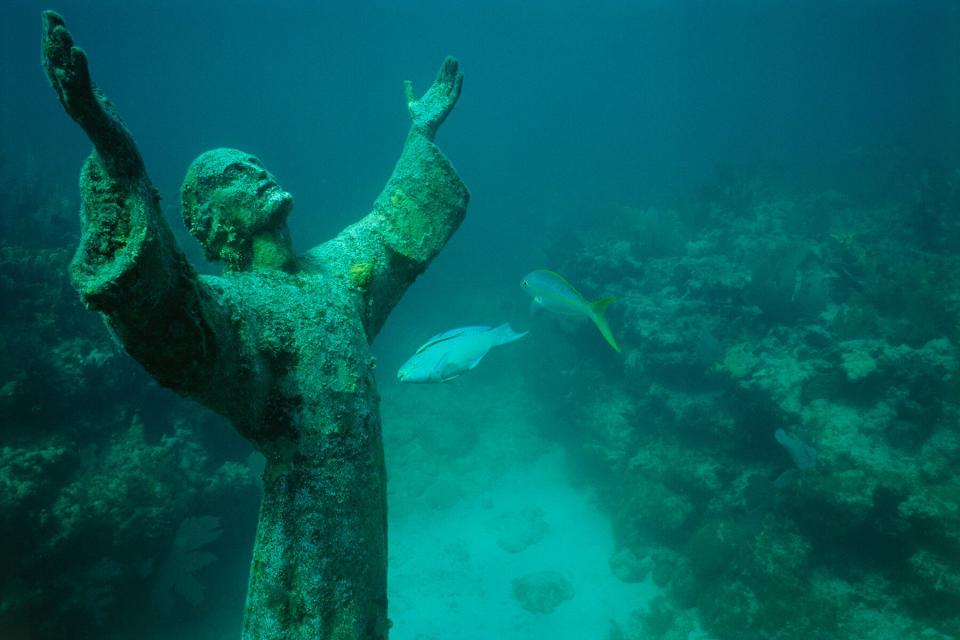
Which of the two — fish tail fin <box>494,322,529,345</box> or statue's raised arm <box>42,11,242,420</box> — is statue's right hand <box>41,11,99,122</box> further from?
fish tail fin <box>494,322,529,345</box>

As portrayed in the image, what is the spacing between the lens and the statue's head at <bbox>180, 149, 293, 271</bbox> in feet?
6.31

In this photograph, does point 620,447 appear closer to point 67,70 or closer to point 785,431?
point 785,431

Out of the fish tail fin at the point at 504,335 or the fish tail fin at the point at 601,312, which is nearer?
the fish tail fin at the point at 504,335

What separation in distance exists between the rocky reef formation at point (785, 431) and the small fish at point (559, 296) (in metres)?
5.13

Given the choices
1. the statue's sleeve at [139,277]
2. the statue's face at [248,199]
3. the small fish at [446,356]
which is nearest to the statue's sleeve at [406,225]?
the statue's face at [248,199]

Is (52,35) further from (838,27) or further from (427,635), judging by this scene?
(838,27)

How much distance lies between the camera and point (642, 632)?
7.99m

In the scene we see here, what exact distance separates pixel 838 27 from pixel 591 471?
90852mm

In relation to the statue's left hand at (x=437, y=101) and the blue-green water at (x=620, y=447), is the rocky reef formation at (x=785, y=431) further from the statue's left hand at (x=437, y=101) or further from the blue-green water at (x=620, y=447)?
the statue's left hand at (x=437, y=101)

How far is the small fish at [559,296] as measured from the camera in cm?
428

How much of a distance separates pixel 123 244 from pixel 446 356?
6.71ft

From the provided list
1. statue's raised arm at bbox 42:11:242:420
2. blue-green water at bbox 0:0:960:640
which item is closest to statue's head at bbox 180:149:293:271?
statue's raised arm at bbox 42:11:242:420

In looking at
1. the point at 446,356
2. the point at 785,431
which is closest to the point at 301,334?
the point at 446,356

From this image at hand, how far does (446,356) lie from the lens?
293 centimetres
